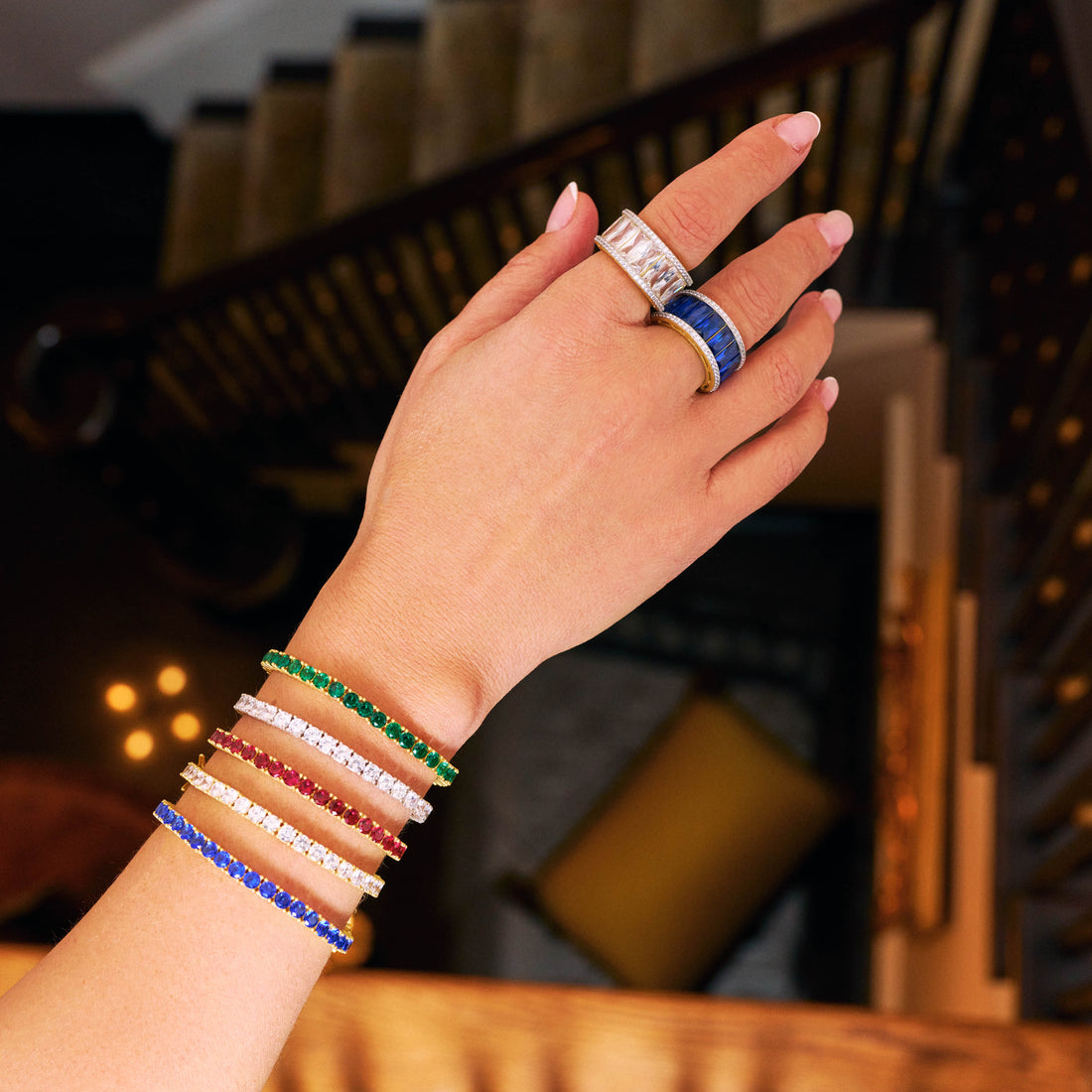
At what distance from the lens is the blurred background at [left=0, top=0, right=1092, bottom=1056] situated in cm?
152

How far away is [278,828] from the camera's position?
584 millimetres

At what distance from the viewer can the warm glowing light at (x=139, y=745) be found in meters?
2.13

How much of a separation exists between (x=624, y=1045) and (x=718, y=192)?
2.72 feet

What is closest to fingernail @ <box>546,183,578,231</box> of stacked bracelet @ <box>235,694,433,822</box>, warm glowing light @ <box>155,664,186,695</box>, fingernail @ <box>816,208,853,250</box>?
fingernail @ <box>816,208,853,250</box>

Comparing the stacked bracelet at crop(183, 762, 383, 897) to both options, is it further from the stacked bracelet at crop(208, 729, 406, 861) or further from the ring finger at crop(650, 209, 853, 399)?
the ring finger at crop(650, 209, 853, 399)

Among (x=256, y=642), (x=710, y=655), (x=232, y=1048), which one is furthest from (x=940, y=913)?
(x=256, y=642)

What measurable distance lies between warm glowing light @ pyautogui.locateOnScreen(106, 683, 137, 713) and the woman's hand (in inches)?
79.9

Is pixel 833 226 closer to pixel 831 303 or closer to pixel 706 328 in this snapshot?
pixel 831 303

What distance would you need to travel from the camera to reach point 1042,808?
4.62 ft

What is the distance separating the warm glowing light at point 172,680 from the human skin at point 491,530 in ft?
5.41

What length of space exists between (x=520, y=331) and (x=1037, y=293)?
1241mm

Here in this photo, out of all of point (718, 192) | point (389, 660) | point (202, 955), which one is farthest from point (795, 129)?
point (202, 955)

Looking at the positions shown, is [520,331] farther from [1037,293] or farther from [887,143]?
[887,143]

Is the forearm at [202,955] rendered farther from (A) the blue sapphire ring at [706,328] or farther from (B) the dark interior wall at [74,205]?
(B) the dark interior wall at [74,205]
